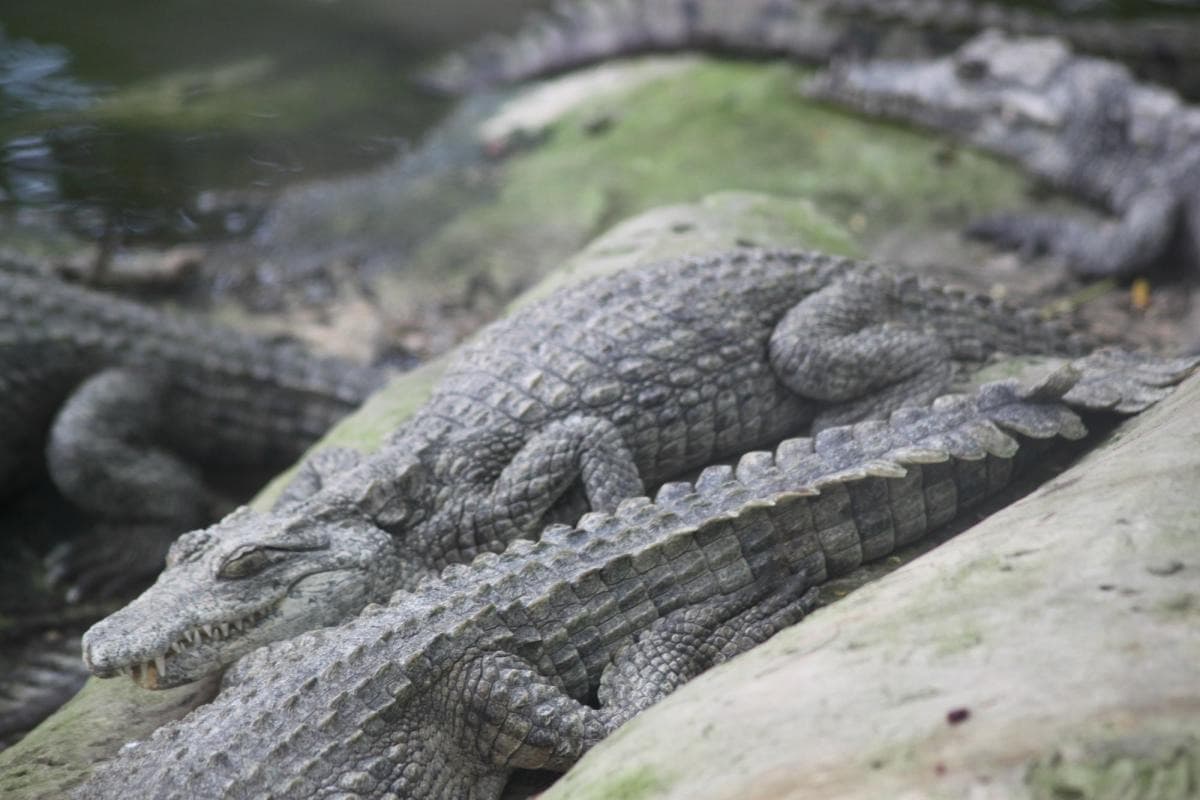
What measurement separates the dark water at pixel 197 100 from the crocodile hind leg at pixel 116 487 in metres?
2.78

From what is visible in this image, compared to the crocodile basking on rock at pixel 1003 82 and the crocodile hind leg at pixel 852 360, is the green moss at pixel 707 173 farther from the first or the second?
the crocodile hind leg at pixel 852 360

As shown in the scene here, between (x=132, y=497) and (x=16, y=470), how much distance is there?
0.83 meters

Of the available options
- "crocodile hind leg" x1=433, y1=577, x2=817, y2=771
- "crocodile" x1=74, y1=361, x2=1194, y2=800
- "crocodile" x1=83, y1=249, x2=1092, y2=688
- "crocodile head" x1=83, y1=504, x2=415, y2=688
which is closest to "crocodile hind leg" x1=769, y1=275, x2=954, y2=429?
"crocodile" x1=83, y1=249, x2=1092, y2=688

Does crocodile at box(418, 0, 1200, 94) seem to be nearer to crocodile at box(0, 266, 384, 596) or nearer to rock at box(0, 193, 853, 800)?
rock at box(0, 193, 853, 800)

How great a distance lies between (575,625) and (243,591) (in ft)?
3.33

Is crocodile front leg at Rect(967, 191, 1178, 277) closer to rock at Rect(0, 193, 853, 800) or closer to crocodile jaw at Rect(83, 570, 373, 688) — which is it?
rock at Rect(0, 193, 853, 800)

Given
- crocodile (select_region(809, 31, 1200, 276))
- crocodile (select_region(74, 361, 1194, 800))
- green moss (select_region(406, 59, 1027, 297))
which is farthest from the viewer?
green moss (select_region(406, 59, 1027, 297))

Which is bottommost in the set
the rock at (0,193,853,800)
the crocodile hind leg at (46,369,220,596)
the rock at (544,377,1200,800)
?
the crocodile hind leg at (46,369,220,596)

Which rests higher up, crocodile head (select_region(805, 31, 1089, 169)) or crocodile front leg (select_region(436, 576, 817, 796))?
crocodile head (select_region(805, 31, 1089, 169))

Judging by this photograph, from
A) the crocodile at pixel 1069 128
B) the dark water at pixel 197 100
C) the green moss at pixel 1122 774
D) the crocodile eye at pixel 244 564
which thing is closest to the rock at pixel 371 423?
the crocodile eye at pixel 244 564

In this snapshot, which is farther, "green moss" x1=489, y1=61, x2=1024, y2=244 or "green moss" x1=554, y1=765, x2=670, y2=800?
"green moss" x1=489, y1=61, x2=1024, y2=244

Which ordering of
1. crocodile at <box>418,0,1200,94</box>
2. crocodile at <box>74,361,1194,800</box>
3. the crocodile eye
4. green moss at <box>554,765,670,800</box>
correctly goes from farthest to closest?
1. crocodile at <box>418,0,1200,94</box>
2. the crocodile eye
3. crocodile at <box>74,361,1194,800</box>
4. green moss at <box>554,765,670,800</box>

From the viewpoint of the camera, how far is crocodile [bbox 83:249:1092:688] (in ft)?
11.3

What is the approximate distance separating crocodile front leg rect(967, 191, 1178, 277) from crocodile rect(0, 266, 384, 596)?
4.09 metres
